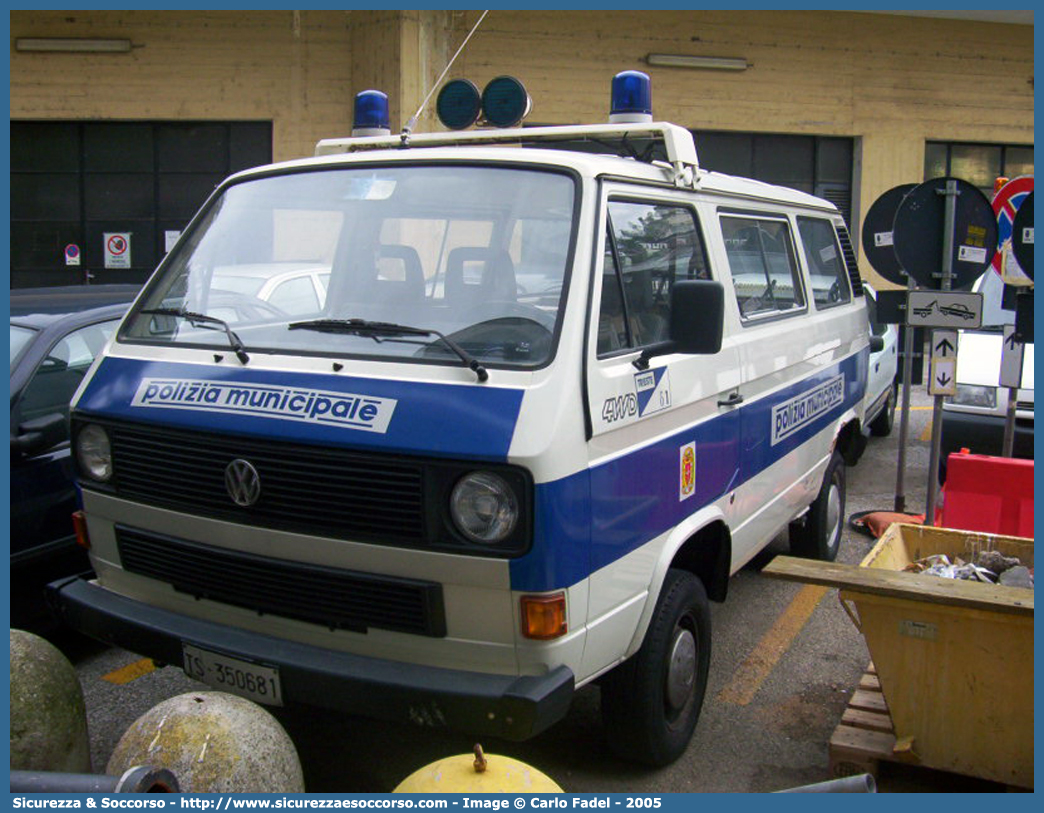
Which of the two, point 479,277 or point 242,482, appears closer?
point 242,482

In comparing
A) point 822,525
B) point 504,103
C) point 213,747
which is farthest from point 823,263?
point 213,747

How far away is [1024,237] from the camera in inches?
228

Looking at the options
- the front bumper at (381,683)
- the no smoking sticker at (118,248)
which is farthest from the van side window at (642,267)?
the no smoking sticker at (118,248)

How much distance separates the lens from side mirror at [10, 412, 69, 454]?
4730mm

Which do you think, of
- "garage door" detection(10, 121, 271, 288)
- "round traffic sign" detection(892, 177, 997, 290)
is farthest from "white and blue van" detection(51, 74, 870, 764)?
"garage door" detection(10, 121, 271, 288)

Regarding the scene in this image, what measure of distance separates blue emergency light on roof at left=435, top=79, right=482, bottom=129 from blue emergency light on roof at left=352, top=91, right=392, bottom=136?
308 millimetres

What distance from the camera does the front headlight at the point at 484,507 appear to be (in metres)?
3.13

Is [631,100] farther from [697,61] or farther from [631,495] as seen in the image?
[697,61]

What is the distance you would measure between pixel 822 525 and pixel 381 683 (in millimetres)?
3892

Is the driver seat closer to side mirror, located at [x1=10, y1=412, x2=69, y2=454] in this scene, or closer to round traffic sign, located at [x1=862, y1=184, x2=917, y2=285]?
side mirror, located at [x1=10, y1=412, x2=69, y2=454]

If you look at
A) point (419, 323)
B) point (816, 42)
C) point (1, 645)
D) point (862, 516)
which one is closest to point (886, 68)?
point (816, 42)

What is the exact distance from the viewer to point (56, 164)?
16.1m

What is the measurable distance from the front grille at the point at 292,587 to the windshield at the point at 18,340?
1.81 meters

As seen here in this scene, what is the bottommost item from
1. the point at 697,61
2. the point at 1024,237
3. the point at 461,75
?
the point at 1024,237
